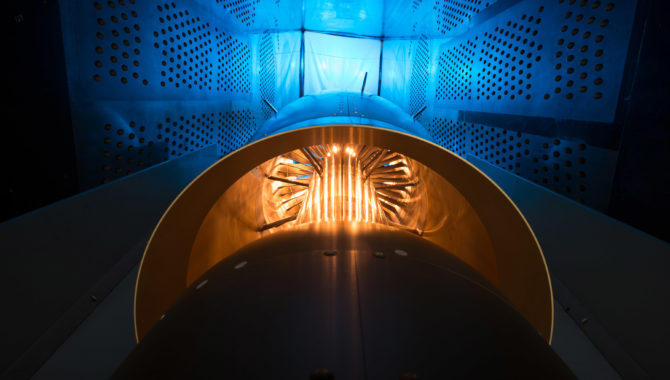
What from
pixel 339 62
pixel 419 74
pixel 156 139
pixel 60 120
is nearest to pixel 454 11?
pixel 419 74

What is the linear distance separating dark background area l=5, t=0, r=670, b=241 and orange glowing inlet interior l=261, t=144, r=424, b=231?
656 millimetres

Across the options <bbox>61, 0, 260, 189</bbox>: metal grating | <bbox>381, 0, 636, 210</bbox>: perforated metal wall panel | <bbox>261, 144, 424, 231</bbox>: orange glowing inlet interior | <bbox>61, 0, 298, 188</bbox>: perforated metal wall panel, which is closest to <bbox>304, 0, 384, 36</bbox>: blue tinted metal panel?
<bbox>61, 0, 298, 188</bbox>: perforated metal wall panel

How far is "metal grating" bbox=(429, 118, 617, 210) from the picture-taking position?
85 centimetres

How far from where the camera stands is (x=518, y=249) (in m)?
0.73

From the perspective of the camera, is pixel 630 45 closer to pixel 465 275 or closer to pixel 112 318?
pixel 465 275

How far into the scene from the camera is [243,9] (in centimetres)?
195

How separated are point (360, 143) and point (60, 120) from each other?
844 mm

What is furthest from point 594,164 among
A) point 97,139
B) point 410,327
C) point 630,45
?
point 97,139

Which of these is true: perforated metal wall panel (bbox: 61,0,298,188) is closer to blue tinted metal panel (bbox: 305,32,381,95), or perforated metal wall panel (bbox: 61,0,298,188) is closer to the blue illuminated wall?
the blue illuminated wall

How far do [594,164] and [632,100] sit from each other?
0.60 ft

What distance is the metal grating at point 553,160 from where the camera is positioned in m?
0.85

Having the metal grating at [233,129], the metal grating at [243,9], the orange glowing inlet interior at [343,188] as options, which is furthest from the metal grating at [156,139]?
the metal grating at [243,9]

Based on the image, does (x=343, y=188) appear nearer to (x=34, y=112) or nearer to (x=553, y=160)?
(x=553, y=160)

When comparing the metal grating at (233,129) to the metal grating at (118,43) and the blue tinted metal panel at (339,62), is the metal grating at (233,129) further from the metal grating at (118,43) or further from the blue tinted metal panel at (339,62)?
the blue tinted metal panel at (339,62)
